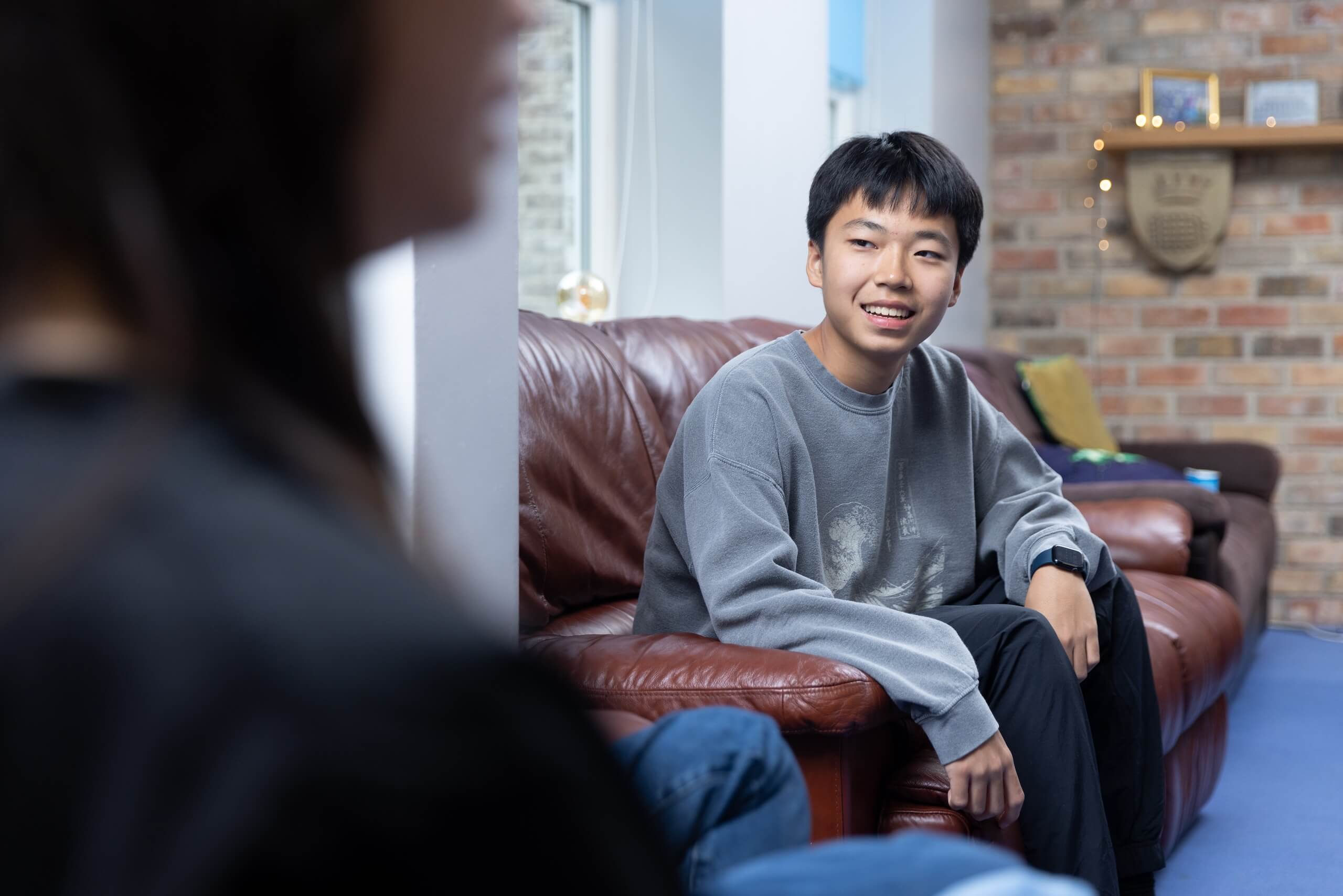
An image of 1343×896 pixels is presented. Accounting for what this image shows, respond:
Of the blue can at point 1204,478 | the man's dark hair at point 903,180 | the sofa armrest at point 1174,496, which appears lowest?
the blue can at point 1204,478

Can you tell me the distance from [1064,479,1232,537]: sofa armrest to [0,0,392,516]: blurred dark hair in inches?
108

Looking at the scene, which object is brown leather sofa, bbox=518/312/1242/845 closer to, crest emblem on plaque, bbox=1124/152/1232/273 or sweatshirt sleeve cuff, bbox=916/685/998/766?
sweatshirt sleeve cuff, bbox=916/685/998/766

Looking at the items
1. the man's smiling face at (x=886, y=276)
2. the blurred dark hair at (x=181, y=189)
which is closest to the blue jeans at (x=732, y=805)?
the blurred dark hair at (x=181, y=189)

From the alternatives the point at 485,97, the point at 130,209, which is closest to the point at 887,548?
the point at 485,97

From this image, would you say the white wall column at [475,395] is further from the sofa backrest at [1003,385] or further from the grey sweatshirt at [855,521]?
the sofa backrest at [1003,385]

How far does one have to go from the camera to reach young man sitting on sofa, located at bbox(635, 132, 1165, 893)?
57.4 inches

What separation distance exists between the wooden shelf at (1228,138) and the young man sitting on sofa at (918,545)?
3080mm

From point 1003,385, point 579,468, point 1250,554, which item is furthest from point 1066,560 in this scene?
point 1003,385

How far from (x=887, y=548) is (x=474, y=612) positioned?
4.70 ft

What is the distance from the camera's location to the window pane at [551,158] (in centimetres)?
303

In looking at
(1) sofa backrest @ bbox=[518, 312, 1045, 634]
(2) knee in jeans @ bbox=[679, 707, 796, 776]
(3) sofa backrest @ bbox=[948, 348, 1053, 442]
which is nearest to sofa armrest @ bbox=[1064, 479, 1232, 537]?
(3) sofa backrest @ bbox=[948, 348, 1053, 442]

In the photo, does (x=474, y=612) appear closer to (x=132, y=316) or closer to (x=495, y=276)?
(x=132, y=316)

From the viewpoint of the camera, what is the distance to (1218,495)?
9.84ft

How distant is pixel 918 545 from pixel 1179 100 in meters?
3.56
